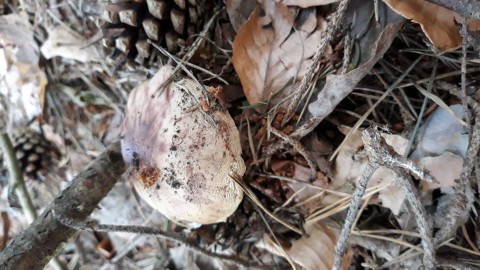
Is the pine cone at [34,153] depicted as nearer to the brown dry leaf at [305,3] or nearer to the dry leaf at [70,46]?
the dry leaf at [70,46]

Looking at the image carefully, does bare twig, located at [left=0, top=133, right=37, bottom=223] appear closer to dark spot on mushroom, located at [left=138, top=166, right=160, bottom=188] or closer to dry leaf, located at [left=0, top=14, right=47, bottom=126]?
dry leaf, located at [left=0, top=14, right=47, bottom=126]

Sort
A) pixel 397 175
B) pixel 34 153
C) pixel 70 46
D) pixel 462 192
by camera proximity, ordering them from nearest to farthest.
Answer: pixel 397 175 < pixel 462 192 < pixel 70 46 < pixel 34 153

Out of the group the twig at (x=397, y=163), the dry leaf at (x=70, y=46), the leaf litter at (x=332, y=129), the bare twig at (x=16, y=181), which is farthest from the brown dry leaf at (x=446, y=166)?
the bare twig at (x=16, y=181)

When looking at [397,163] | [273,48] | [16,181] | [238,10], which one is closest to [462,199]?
[397,163]

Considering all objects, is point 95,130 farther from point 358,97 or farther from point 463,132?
point 463,132

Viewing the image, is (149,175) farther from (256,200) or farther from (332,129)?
(332,129)

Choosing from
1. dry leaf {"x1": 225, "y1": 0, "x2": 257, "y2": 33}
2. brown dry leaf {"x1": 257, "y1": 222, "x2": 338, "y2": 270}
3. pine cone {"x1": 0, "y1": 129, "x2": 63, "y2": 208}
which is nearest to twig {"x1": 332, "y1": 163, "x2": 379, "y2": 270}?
brown dry leaf {"x1": 257, "y1": 222, "x2": 338, "y2": 270}

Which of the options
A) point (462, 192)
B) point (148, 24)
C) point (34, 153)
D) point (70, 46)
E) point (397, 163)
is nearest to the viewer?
point (397, 163)
